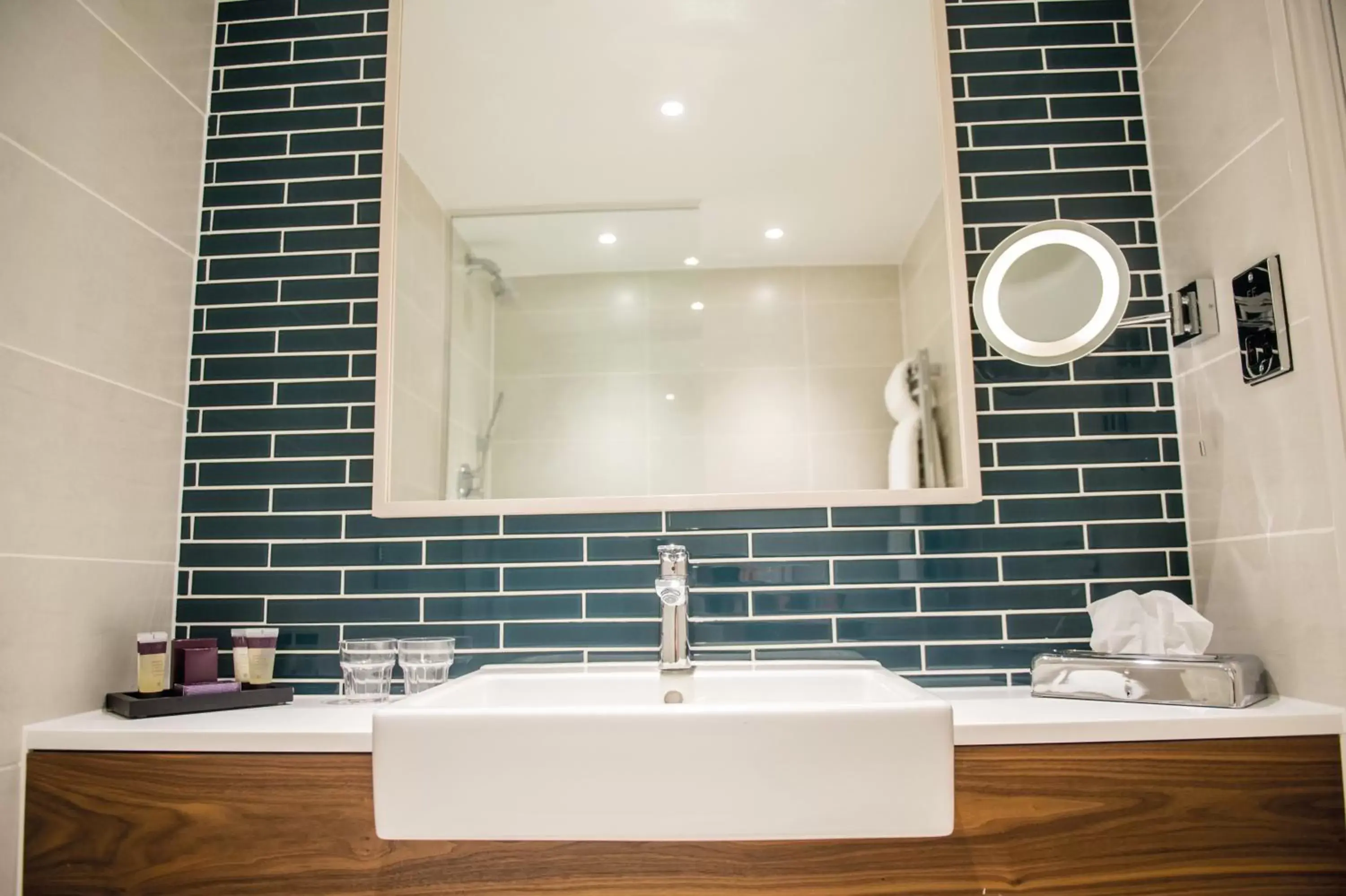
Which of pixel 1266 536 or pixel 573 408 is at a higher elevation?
pixel 573 408

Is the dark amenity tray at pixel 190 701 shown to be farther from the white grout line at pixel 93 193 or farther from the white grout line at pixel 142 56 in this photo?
the white grout line at pixel 142 56

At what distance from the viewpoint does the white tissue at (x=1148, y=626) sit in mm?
1415

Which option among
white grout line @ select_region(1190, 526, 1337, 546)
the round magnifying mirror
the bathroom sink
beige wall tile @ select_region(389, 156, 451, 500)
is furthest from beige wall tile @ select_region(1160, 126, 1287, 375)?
beige wall tile @ select_region(389, 156, 451, 500)

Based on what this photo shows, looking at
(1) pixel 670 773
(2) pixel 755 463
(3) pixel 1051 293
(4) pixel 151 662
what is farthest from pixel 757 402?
(4) pixel 151 662

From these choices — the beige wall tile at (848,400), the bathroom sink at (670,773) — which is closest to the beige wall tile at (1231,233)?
the beige wall tile at (848,400)

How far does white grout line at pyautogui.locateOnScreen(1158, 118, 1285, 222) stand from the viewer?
136 cm

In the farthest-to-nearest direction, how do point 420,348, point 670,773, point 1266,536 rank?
point 420,348
point 1266,536
point 670,773

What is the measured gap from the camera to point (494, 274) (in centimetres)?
174

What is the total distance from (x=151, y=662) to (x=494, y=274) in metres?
0.92

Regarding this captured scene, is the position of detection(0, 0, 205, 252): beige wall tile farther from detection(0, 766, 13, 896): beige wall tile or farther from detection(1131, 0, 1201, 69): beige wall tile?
detection(1131, 0, 1201, 69): beige wall tile

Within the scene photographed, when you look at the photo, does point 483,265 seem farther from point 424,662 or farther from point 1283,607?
point 1283,607

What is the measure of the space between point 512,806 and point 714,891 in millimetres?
295

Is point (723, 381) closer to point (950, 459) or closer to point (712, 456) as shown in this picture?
point (712, 456)

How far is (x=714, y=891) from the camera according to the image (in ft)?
3.76
